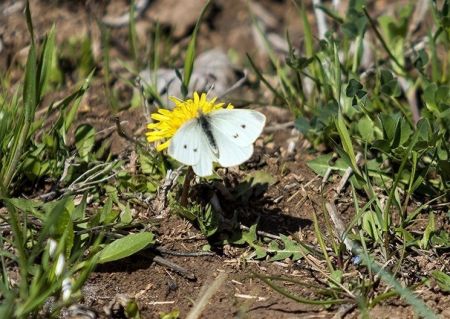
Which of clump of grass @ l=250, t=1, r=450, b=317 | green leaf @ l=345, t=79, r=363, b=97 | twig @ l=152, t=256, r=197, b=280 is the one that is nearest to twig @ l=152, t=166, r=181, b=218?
twig @ l=152, t=256, r=197, b=280

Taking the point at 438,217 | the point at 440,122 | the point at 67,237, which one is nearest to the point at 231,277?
the point at 67,237

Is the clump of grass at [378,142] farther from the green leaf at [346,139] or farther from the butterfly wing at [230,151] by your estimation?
the butterfly wing at [230,151]

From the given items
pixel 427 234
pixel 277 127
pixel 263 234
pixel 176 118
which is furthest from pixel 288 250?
pixel 277 127

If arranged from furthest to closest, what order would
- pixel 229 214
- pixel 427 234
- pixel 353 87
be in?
pixel 229 214, pixel 353 87, pixel 427 234

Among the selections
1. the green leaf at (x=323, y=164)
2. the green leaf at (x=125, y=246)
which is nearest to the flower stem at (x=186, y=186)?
the green leaf at (x=125, y=246)

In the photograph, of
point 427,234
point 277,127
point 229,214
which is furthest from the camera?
point 277,127

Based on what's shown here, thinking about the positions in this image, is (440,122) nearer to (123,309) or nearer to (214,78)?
(214,78)

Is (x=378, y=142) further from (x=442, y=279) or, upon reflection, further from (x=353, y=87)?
(x=442, y=279)

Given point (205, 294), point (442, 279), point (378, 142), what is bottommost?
point (442, 279)
